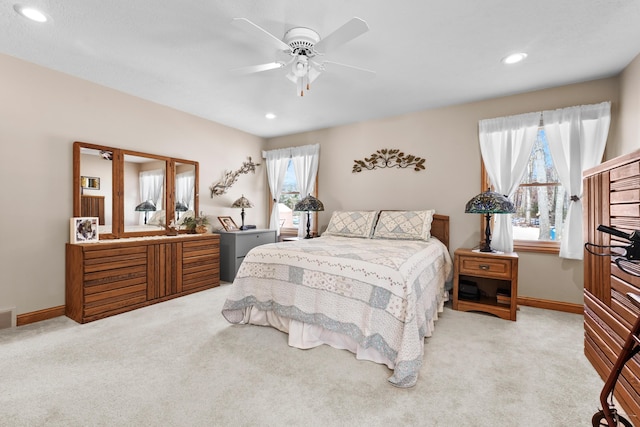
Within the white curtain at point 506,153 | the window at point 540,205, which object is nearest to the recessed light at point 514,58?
the white curtain at point 506,153

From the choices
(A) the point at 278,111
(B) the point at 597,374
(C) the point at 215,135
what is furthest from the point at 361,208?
(B) the point at 597,374

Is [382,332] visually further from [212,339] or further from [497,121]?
[497,121]

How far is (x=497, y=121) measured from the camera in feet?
11.5

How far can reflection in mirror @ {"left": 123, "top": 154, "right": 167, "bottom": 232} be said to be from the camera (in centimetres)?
357

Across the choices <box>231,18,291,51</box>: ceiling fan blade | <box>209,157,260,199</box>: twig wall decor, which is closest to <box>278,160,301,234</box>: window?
<box>209,157,260,199</box>: twig wall decor

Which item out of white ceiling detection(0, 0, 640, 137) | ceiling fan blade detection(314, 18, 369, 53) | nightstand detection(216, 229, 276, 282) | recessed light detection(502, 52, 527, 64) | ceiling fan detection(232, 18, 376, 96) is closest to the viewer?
ceiling fan blade detection(314, 18, 369, 53)

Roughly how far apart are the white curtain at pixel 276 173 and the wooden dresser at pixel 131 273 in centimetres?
151

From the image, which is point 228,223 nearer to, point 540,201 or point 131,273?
point 131,273

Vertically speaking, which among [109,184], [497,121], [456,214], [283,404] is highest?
[497,121]

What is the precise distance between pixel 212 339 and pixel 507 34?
11.5 ft

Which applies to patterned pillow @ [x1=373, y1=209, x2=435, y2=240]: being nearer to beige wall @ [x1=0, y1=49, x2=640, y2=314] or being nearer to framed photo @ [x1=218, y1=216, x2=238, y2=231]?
beige wall @ [x1=0, y1=49, x2=640, y2=314]

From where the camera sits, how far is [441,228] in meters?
3.85

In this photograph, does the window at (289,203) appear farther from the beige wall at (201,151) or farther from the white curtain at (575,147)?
the white curtain at (575,147)

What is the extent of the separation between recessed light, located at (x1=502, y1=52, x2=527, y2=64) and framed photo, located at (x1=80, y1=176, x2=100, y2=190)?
4.46 m
